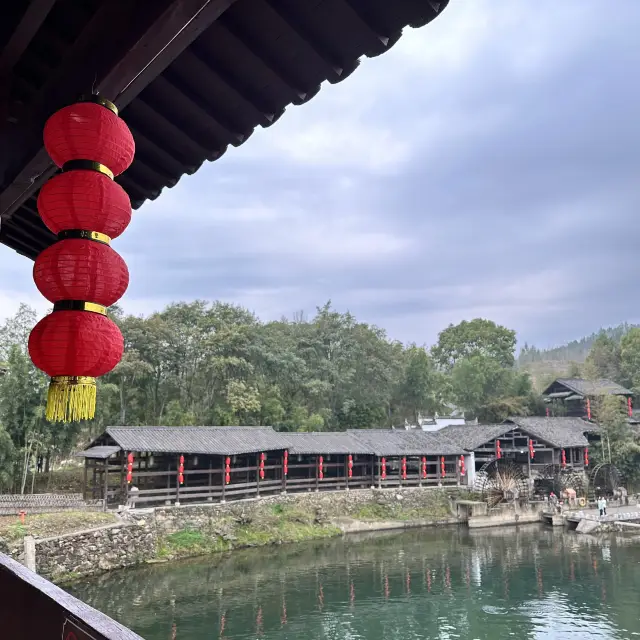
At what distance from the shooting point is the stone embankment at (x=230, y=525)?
15.0m

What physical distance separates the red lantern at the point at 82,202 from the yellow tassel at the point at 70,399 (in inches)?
26.4

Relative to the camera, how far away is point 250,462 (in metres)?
22.9

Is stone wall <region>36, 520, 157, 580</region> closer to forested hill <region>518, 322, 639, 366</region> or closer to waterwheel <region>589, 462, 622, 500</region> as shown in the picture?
waterwheel <region>589, 462, 622, 500</region>

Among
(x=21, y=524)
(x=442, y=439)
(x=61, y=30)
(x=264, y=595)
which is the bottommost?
(x=264, y=595)

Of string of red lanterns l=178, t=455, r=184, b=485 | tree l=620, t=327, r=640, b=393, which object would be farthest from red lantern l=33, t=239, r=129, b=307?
tree l=620, t=327, r=640, b=393

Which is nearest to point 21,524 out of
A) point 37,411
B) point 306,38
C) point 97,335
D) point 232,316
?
point 37,411

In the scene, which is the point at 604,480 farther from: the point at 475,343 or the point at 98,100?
the point at 98,100

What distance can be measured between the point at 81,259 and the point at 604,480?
1198 inches

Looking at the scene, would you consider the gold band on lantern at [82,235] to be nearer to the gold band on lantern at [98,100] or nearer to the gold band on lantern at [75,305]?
the gold band on lantern at [75,305]

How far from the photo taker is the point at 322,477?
2431 centimetres

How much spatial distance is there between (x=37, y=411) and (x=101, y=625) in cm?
2186

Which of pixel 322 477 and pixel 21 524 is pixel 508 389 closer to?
pixel 322 477

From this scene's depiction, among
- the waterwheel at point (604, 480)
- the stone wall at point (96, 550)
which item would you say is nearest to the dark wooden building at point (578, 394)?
→ the waterwheel at point (604, 480)

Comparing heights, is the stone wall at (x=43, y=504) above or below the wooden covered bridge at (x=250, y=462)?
below
